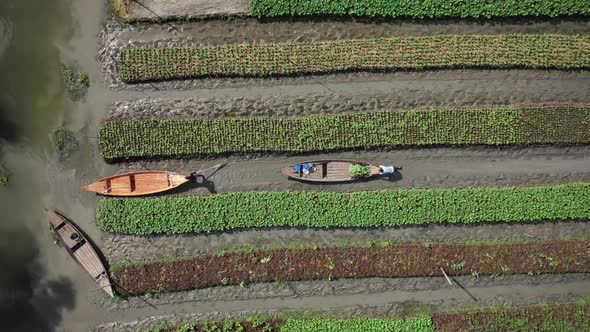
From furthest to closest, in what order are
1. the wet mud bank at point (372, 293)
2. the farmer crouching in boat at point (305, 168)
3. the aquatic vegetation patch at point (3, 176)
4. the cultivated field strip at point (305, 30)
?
the wet mud bank at point (372, 293) → the aquatic vegetation patch at point (3, 176) → the cultivated field strip at point (305, 30) → the farmer crouching in boat at point (305, 168)

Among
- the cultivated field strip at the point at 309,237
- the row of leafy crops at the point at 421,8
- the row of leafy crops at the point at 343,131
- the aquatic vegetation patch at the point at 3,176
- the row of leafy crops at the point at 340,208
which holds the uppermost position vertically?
the row of leafy crops at the point at 421,8

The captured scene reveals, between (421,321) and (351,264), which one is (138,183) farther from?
(421,321)

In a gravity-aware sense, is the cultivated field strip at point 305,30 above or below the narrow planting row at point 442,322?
above

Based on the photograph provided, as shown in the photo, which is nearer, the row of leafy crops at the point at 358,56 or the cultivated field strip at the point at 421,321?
the row of leafy crops at the point at 358,56

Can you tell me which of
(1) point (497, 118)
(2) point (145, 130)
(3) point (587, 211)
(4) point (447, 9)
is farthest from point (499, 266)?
(2) point (145, 130)

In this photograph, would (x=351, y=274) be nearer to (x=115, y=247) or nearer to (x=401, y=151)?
(x=401, y=151)

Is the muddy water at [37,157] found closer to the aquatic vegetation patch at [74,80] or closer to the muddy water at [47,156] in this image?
the muddy water at [47,156]

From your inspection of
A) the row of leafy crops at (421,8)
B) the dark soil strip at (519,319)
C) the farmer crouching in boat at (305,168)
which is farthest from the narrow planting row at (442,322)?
the row of leafy crops at (421,8)

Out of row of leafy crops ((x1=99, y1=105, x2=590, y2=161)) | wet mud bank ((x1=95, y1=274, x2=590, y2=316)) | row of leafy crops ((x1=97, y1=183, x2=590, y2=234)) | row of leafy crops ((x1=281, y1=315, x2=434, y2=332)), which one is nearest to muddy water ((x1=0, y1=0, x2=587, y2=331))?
wet mud bank ((x1=95, y1=274, x2=590, y2=316))
